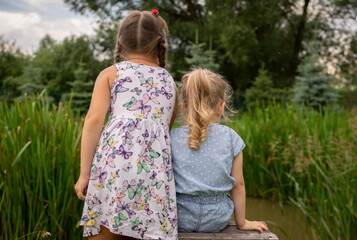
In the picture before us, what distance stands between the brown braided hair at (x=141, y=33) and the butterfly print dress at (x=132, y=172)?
0.15 m

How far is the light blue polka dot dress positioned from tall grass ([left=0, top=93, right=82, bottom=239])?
0.98m

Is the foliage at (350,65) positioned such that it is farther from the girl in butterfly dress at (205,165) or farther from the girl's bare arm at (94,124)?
the girl's bare arm at (94,124)

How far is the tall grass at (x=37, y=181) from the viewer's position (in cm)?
221

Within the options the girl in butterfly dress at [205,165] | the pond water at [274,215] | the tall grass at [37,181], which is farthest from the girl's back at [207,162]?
the pond water at [274,215]

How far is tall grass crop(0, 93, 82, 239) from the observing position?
7.24 ft

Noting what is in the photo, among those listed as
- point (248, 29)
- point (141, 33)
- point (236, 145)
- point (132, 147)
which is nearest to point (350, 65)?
point (248, 29)

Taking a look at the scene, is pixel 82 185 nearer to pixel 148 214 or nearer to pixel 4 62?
pixel 148 214

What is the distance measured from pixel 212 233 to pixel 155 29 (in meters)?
1.00

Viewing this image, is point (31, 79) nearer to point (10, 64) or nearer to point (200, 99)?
point (10, 64)

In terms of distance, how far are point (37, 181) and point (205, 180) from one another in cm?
116

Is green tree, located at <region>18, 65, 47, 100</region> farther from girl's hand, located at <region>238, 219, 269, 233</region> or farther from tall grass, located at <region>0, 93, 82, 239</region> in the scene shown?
girl's hand, located at <region>238, 219, 269, 233</region>

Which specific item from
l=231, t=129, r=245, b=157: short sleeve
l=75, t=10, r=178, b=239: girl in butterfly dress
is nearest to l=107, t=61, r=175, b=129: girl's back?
A: l=75, t=10, r=178, b=239: girl in butterfly dress

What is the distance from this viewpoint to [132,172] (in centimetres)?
153

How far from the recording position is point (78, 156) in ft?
8.43
